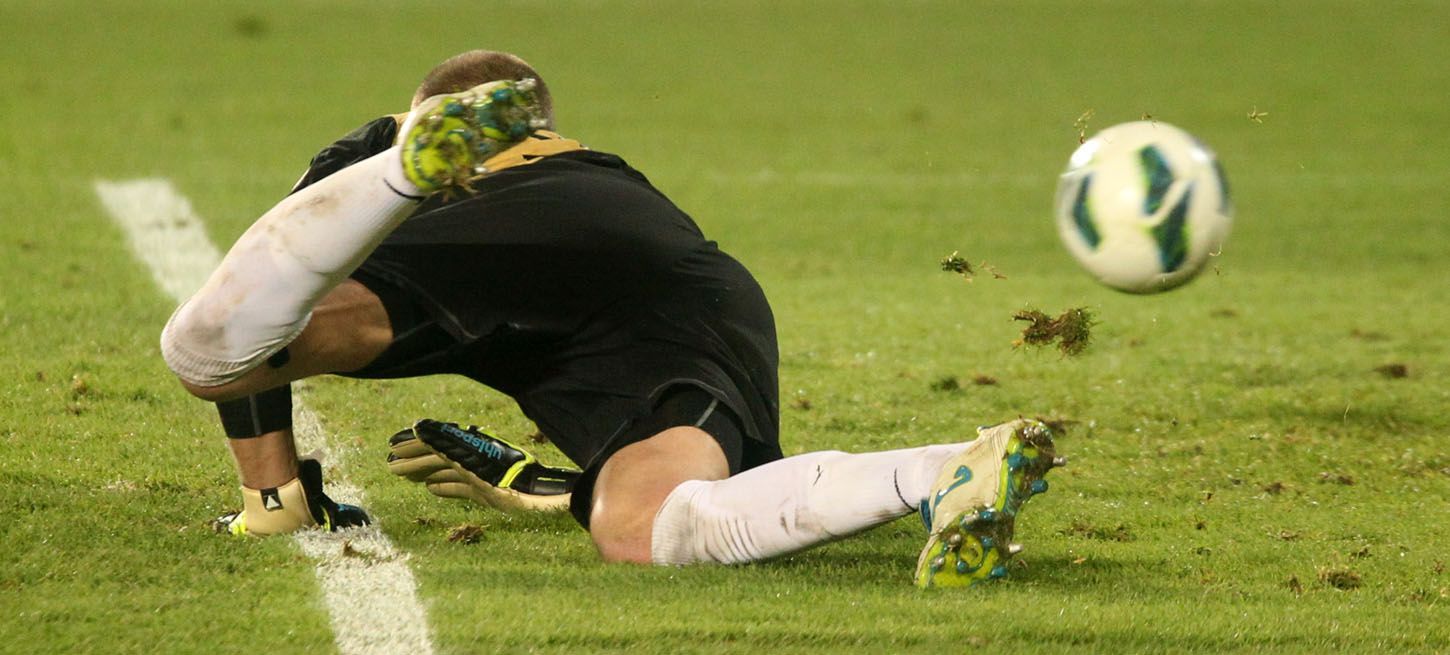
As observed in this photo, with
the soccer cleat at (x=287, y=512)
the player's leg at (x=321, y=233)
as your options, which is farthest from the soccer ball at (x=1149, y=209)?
the soccer cleat at (x=287, y=512)

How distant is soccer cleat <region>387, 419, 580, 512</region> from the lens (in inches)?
195

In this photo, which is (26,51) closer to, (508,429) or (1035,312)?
(508,429)

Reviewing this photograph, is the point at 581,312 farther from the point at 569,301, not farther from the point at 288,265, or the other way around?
the point at 288,265

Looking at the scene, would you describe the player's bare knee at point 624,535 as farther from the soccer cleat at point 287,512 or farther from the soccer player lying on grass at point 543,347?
the soccer cleat at point 287,512

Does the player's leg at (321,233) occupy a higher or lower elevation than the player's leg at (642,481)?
higher

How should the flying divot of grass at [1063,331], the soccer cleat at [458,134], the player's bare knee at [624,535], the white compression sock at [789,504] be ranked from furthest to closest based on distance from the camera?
the flying divot of grass at [1063,331] < the player's bare knee at [624,535] < the white compression sock at [789,504] < the soccer cleat at [458,134]

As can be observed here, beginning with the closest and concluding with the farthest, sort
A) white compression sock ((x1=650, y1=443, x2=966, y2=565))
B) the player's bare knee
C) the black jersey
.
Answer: white compression sock ((x1=650, y1=443, x2=966, y2=565)) → the player's bare knee → the black jersey

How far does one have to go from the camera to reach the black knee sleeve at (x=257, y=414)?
4.58 metres

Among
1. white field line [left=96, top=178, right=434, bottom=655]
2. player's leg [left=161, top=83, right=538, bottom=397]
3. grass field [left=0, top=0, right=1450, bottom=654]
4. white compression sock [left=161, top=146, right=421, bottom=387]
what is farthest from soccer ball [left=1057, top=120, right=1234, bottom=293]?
white field line [left=96, top=178, right=434, bottom=655]

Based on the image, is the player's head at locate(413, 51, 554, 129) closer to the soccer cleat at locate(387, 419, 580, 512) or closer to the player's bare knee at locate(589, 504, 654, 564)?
the soccer cleat at locate(387, 419, 580, 512)

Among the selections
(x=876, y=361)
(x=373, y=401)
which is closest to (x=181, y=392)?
(x=373, y=401)

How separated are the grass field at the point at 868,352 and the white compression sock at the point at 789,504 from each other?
0.08 metres

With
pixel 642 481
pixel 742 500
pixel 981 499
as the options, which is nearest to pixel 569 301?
pixel 642 481

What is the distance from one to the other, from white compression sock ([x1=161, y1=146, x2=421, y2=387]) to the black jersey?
15.8 inches
